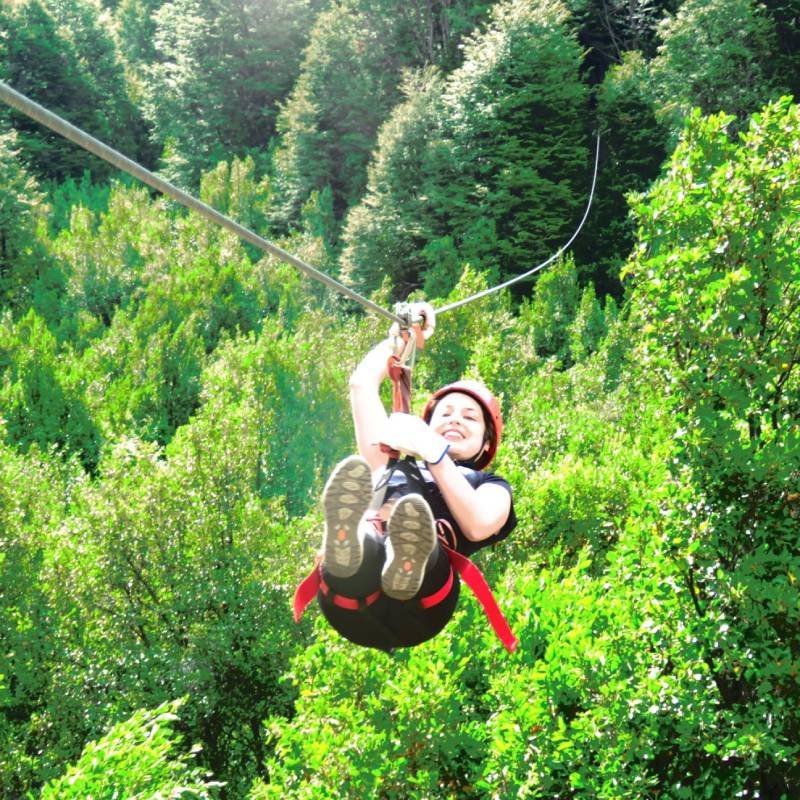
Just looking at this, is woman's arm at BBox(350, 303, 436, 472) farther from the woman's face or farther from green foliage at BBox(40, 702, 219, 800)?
green foliage at BBox(40, 702, 219, 800)

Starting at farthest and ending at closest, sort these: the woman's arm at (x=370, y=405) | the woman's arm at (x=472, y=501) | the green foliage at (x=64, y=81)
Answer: the green foliage at (x=64, y=81), the woman's arm at (x=370, y=405), the woman's arm at (x=472, y=501)

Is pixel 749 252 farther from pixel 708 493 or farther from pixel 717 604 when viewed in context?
pixel 717 604

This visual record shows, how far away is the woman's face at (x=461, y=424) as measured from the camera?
508cm

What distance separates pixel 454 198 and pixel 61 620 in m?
24.5

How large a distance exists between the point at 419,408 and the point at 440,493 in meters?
14.6

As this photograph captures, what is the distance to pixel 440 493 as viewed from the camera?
4.64m

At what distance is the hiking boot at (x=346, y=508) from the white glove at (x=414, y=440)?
335 mm

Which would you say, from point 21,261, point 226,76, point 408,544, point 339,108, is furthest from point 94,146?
point 226,76

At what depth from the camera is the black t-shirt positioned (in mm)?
4500

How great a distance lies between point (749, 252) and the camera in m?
8.54

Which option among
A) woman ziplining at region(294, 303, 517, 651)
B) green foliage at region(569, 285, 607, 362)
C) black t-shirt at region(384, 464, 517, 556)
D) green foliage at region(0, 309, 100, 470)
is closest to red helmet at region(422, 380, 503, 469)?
woman ziplining at region(294, 303, 517, 651)

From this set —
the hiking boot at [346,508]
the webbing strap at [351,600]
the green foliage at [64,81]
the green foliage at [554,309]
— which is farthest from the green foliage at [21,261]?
the hiking boot at [346,508]

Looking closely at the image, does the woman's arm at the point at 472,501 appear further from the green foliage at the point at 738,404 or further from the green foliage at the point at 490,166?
the green foliage at the point at 490,166

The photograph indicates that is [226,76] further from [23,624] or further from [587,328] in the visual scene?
[23,624]
